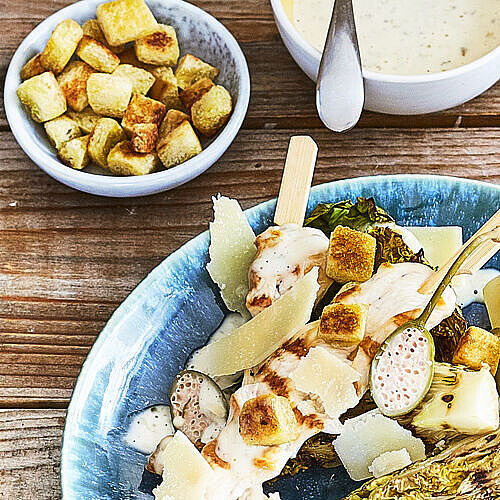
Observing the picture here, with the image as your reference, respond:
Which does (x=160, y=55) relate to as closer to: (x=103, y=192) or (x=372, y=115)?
(x=103, y=192)

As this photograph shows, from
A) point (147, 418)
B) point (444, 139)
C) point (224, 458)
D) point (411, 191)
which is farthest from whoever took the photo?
point (444, 139)

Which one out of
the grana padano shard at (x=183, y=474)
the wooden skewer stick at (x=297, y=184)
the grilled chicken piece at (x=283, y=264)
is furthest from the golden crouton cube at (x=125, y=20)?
the grana padano shard at (x=183, y=474)

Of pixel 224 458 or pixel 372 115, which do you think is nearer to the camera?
pixel 224 458

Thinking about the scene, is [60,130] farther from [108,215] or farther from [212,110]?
[212,110]

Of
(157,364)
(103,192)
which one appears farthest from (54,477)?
(103,192)

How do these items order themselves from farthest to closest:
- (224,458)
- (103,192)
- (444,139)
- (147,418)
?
(444,139)
(103,192)
(147,418)
(224,458)
